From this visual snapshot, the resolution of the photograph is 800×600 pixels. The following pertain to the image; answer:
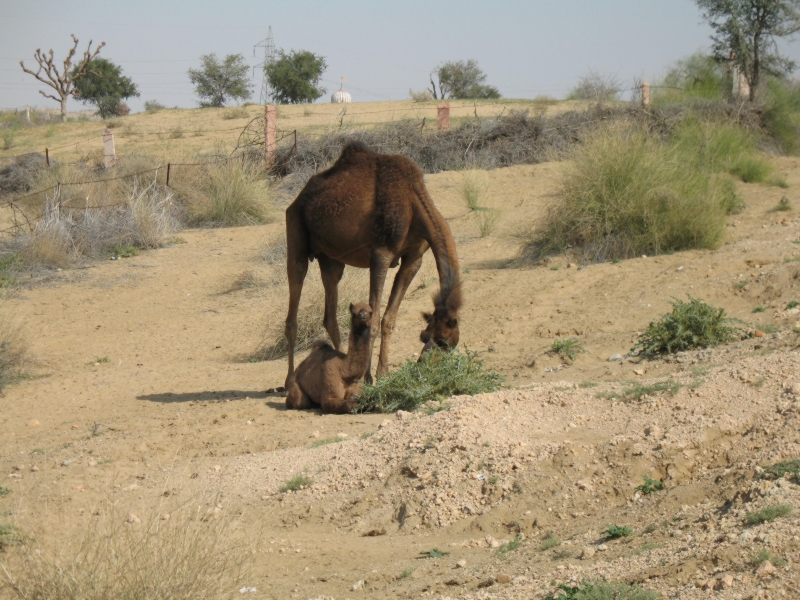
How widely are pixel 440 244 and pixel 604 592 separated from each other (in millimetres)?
5055

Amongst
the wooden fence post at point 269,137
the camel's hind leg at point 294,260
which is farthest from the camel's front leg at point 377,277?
the wooden fence post at point 269,137

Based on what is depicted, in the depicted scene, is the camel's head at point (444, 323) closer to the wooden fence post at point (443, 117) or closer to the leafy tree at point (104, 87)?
the wooden fence post at point (443, 117)

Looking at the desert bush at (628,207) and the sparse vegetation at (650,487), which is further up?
the desert bush at (628,207)

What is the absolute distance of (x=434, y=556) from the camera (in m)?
4.86

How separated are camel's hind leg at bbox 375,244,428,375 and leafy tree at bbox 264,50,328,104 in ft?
161

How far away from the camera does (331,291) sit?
367 inches

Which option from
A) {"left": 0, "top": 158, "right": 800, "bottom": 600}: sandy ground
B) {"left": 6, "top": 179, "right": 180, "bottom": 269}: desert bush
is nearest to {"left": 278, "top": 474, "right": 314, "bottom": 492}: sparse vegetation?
{"left": 0, "top": 158, "right": 800, "bottom": 600}: sandy ground

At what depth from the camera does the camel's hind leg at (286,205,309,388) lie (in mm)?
9164

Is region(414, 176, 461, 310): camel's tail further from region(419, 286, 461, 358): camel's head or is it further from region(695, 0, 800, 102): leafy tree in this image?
region(695, 0, 800, 102): leafy tree

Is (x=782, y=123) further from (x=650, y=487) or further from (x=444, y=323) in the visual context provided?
(x=650, y=487)

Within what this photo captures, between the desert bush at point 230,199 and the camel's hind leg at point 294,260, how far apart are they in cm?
1074

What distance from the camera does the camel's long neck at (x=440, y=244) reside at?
27.1 feet

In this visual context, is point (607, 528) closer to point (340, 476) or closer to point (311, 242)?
point (340, 476)

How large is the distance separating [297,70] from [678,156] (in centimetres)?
4458
